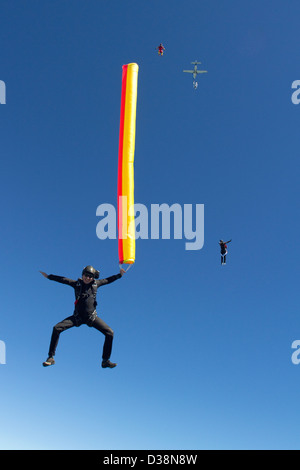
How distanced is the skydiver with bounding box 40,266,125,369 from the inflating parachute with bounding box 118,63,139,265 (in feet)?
3.58

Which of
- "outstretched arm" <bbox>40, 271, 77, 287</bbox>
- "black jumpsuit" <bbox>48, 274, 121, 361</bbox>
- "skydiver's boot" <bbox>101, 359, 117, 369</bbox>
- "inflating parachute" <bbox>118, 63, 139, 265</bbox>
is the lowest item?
"skydiver's boot" <bbox>101, 359, 117, 369</bbox>

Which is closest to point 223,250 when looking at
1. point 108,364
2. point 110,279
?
point 110,279

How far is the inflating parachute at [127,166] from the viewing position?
10477mm

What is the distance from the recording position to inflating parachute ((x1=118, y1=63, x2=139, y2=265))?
34.4 feet

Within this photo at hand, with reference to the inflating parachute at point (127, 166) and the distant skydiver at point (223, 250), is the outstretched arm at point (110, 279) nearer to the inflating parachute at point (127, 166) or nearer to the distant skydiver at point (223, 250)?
the inflating parachute at point (127, 166)

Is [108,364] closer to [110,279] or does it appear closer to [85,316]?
[85,316]

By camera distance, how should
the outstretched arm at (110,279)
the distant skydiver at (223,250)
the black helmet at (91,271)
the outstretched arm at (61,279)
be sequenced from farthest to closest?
1. the distant skydiver at (223,250)
2. the outstretched arm at (110,279)
3. the outstretched arm at (61,279)
4. the black helmet at (91,271)

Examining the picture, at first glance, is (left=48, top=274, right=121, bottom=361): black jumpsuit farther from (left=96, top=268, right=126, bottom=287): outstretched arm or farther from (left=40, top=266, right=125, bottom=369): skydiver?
(left=96, top=268, right=126, bottom=287): outstretched arm

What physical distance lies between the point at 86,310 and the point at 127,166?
4.44 m

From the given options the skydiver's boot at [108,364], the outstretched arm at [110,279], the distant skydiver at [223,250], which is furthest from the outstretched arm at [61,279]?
the distant skydiver at [223,250]

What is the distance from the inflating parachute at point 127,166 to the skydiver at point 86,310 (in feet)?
3.58

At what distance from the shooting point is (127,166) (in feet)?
36.2

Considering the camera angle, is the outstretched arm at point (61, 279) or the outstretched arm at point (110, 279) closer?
the outstretched arm at point (61, 279)

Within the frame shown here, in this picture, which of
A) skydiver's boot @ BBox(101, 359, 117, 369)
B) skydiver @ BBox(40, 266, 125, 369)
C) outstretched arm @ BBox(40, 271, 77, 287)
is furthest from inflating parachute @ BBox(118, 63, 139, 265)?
skydiver's boot @ BBox(101, 359, 117, 369)
